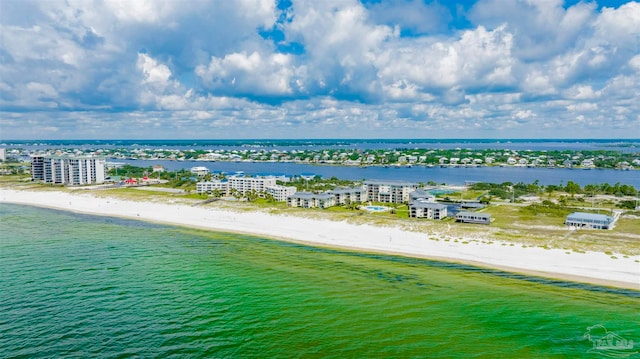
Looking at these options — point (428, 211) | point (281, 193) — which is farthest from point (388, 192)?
point (281, 193)

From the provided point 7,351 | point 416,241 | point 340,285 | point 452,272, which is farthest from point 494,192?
point 7,351

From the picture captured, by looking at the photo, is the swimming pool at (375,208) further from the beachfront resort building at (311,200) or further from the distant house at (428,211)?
the distant house at (428,211)

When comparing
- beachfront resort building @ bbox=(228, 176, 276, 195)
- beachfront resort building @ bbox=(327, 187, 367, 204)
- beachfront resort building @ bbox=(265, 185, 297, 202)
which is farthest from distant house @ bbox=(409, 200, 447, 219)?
beachfront resort building @ bbox=(228, 176, 276, 195)

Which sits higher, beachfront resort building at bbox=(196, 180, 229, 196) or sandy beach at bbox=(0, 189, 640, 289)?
beachfront resort building at bbox=(196, 180, 229, 196)

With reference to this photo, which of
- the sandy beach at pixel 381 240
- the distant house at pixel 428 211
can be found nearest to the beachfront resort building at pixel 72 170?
the sandy beach at pixel 381 240

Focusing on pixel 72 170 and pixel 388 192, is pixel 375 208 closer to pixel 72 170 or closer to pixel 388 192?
pixel 388 192

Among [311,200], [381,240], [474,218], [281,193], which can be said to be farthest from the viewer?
[281,193]

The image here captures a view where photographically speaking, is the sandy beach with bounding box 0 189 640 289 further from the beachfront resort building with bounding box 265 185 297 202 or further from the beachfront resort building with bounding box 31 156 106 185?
the beachfront resort building with bounding box 31 156 106 185
